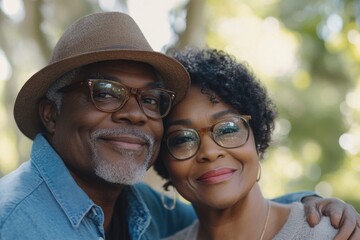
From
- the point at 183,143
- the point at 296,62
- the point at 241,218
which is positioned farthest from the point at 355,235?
the point at 296,62

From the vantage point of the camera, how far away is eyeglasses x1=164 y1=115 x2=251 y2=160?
3283 mm

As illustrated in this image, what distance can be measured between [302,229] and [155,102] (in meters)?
1.12

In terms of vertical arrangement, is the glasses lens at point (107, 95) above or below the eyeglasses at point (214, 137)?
above

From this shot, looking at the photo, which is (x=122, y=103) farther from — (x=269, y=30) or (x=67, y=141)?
(x=269, y=30)

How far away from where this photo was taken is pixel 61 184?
3.02 meters

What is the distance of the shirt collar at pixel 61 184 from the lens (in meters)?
2.93

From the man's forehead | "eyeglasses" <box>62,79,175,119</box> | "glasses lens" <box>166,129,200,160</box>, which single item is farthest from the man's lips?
the man's forehead

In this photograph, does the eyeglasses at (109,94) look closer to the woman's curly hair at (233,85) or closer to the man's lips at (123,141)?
the man's lips at (123,141)

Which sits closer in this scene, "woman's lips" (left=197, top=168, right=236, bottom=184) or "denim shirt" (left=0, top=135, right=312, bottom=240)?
"denim shirt" (left=0, top=135, right=312, bottom=240)

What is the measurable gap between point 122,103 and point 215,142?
1.93 ft

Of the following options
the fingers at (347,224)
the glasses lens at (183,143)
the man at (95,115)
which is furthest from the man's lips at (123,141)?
the fingers at (347,224)

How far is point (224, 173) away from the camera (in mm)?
3283

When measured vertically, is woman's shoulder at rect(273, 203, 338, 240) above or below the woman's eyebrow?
below

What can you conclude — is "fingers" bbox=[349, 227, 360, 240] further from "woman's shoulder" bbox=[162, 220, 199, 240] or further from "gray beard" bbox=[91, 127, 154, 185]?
"gray beard" bbox=[91, 127, 154, 185]
